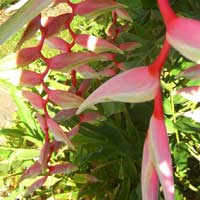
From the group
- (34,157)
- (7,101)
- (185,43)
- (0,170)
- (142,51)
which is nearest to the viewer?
(185,43)

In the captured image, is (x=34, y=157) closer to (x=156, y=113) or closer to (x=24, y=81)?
(x=24, y=81)

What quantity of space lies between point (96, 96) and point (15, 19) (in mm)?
93

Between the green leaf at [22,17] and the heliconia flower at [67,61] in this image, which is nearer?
the green leaf at [22,17]

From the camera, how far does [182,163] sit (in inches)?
64.4

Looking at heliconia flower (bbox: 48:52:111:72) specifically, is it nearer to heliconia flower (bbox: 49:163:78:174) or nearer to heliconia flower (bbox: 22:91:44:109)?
heliconia flower (bbox: 22:91:44:109)

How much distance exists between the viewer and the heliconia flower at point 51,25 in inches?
24.0

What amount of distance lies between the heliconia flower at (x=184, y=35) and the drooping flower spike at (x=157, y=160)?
0.16 feet

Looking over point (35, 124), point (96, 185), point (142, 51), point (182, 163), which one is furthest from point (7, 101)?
point (142, 51)

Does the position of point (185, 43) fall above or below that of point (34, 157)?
above

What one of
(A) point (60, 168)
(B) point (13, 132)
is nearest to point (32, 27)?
(A) point (60, 168)

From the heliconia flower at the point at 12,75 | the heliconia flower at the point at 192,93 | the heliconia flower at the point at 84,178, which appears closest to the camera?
the heliconia flower at the point at 192,93

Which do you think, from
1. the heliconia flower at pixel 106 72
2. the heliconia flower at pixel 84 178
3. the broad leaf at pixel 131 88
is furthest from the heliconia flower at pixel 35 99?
the heliconia flower at pixel 84 178

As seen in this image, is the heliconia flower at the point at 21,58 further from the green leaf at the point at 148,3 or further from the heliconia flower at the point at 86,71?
the green leaf at the point at 148,3

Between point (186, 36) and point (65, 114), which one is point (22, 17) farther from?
point (65, 114)
